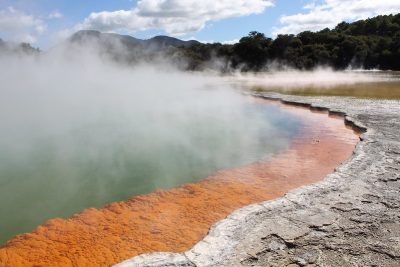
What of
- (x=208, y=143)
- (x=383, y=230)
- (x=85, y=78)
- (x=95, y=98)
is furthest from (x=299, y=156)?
(x=85, y=78)

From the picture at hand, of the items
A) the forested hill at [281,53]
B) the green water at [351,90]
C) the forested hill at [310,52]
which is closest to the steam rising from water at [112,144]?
the green water at [351,90]

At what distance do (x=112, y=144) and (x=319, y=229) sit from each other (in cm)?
444

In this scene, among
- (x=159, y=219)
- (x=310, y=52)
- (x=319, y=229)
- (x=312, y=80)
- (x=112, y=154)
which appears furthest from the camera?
(x=310, y=52)

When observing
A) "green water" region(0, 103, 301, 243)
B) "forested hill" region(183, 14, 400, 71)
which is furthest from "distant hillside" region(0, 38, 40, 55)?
"forested hill" region(183, 14, 400, 71)

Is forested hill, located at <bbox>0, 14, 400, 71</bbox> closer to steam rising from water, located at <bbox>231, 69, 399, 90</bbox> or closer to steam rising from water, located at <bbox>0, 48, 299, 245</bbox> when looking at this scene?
steam rising from water, located at <bbox>231, 69, 399, 90</bbox>

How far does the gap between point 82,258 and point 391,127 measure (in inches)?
207

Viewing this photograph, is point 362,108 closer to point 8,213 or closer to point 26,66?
point 8,213

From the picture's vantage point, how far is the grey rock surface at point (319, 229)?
262 cm

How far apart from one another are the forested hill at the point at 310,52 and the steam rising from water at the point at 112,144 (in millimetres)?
19762

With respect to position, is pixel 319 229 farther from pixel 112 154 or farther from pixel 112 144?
pixel 112 144

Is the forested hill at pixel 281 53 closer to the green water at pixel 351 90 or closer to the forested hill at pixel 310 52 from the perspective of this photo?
the forested hill at pixel 310 52

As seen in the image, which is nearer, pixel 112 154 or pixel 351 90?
pixel 112 154

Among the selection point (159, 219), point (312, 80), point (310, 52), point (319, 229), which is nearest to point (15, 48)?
point (312, 80)

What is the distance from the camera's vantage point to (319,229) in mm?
2984
